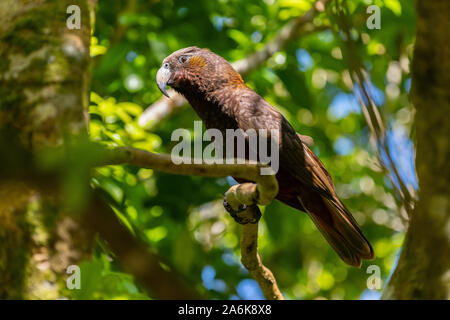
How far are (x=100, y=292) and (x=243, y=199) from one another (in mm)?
750

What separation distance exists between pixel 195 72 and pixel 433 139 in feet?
6.41

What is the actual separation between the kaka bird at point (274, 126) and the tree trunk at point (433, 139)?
4.24 feet

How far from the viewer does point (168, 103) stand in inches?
174

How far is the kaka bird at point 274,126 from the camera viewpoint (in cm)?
328

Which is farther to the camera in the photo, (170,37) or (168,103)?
(168,103)

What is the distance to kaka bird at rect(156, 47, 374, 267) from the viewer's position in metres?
3.28

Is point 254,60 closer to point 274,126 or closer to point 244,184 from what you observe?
point 274,126

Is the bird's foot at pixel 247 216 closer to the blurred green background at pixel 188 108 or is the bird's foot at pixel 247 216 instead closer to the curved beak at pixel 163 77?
the blurred green background at pixel 188 108

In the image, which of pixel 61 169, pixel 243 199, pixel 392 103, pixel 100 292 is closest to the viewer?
pixel 61 169

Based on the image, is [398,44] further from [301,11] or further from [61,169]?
[61,169]

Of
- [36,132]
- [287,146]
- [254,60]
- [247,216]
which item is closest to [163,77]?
[287,146]

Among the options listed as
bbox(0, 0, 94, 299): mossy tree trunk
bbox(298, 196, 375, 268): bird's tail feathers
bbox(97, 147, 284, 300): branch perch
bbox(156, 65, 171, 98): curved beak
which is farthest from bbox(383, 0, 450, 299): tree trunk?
bbox(156, 65, 171, 98): curved beak
